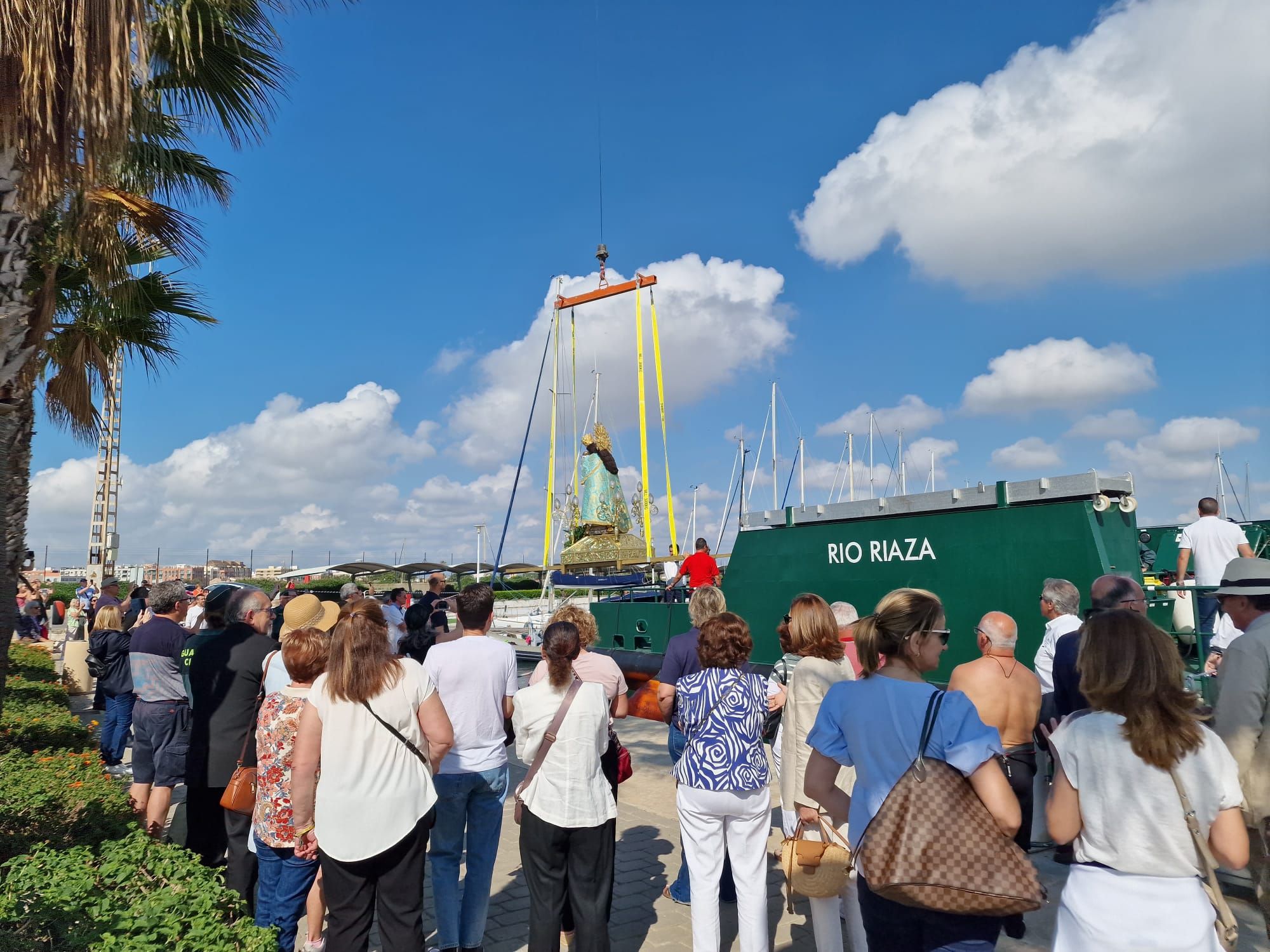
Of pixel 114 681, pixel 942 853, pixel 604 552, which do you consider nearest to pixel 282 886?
pixel 942 853

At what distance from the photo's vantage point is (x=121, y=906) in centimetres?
327

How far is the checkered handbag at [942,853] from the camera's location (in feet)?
8.02

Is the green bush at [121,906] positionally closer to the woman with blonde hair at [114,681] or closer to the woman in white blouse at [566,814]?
the woman in white blouse at [566,814]

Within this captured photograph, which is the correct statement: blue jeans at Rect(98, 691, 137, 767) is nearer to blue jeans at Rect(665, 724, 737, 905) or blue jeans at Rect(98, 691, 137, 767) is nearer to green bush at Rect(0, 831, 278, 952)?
green bush at Rect(0, 831, 278, 952)

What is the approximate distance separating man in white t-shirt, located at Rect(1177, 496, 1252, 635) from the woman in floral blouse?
699cm

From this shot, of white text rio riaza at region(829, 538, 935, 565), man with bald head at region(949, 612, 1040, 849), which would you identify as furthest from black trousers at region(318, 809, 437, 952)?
white text rio riaza at region(829, 538, 935, 565)

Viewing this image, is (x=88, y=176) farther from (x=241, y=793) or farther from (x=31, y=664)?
(x=31, y=664)

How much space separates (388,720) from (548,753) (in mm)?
764

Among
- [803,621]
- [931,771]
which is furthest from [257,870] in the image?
[931,771]

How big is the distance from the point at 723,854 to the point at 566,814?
818 mm

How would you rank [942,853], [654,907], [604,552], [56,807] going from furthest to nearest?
[604,552] → [654,907] → [56,807] → [942,853]

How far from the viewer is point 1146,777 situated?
2398mm

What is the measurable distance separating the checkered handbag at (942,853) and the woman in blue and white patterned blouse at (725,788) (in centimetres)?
144

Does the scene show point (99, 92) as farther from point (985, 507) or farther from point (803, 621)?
point (985, 507)
